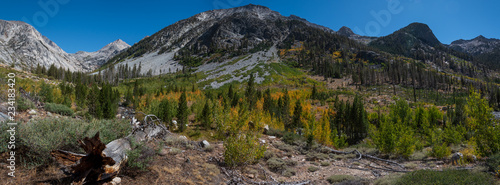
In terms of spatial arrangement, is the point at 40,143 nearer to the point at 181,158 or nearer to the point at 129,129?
the point at 129,129

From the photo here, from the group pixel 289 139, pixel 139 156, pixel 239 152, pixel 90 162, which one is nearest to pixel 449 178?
pixel 239 152

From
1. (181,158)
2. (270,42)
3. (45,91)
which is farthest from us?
(270,42)

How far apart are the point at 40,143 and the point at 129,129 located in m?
2.61

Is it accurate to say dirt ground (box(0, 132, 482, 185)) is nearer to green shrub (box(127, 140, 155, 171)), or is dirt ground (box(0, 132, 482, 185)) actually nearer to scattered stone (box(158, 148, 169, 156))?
scattered stone (box(158, 148, 169, 156))

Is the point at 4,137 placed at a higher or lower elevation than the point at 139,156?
higher

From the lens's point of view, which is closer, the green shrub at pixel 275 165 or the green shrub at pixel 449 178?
the green shrub at pixel 449 178

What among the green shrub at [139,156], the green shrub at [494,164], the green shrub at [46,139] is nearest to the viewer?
the green shrub at [46,139]

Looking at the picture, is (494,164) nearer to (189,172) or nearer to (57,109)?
(189,172)

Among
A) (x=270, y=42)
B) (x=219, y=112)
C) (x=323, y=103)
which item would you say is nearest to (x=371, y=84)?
(x=323, y=103)

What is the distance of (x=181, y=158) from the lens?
8.40 m

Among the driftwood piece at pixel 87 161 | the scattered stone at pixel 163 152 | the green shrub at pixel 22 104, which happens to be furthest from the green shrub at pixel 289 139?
the green shrub at pixel 22 104

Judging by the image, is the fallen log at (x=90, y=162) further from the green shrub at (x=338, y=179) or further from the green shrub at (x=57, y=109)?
the green shrub at (x=57, y=109)

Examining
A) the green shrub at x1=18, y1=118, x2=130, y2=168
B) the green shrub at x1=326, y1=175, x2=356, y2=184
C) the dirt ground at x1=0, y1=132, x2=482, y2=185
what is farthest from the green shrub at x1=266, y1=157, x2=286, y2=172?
the green shrub at x1=18, y1=118, x2=130, y2=168

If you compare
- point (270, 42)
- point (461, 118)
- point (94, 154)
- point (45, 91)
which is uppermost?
point (270, 42)
